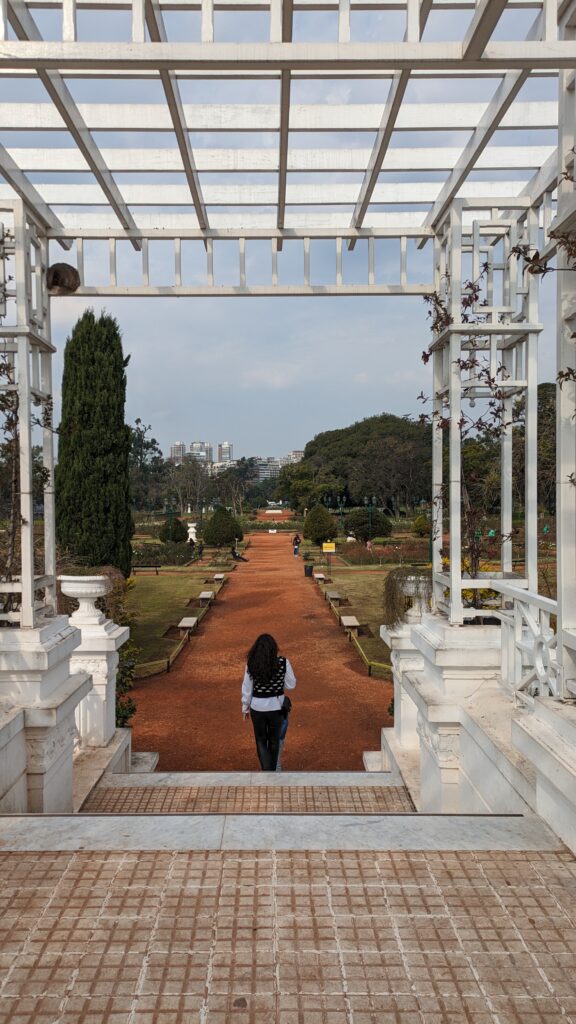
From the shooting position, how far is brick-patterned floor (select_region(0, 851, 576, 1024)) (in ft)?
4.60

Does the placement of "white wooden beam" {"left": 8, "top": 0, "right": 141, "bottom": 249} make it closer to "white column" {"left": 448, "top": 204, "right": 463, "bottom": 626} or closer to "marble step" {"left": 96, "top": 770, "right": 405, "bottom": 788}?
"white column" {"left": 448, "top": 204, "right": 463, "bottom": 626}

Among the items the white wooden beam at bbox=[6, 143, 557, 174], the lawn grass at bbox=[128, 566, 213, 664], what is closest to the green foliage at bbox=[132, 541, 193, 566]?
the lawn grass at bbox=[128, 566, 213, 664]

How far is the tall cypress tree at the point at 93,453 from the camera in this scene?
44.7 ft

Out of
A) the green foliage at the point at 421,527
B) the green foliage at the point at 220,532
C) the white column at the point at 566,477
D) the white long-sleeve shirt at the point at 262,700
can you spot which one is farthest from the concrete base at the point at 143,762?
the green foliage at the point at 421,527

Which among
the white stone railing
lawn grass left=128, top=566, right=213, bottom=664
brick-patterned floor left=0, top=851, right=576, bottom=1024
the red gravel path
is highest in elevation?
the white stone railing

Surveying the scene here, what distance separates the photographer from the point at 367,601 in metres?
15.3

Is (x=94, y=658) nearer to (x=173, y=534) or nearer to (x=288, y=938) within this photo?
(x=288, y=938)

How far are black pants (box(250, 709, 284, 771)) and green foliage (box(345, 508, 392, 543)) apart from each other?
86.2 feet

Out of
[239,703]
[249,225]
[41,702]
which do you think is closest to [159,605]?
[239,703]

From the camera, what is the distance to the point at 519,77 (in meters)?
3.04

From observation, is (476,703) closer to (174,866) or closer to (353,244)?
(174,866)

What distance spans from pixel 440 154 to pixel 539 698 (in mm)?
3369

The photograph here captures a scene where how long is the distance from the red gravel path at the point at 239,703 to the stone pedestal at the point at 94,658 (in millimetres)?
2120

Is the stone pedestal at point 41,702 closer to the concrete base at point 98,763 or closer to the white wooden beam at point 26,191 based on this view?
the concrete base at point 98,763
